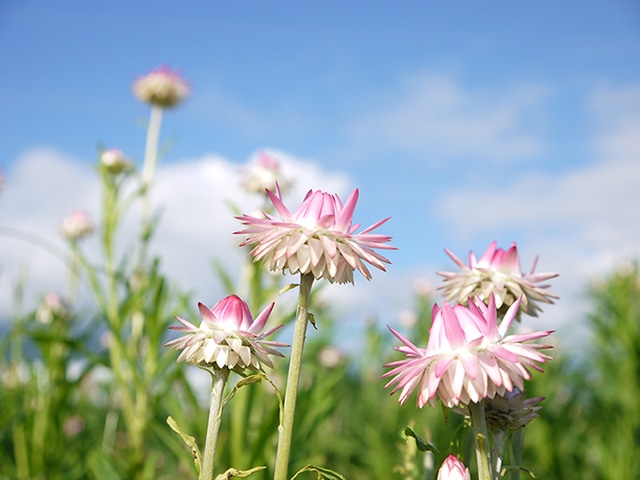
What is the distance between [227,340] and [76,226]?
269 cm

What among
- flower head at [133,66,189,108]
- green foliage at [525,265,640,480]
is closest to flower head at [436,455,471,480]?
green foliage at [525,265,640,480]

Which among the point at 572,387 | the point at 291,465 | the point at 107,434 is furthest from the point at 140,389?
the point at 572,387

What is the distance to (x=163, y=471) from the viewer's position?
9.87 feet

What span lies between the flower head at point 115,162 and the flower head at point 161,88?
55 centimetres

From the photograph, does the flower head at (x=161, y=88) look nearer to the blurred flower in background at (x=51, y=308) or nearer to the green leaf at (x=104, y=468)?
the blurred flower in background at (x=51, y=308)

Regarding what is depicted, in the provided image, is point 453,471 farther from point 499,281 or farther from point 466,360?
point 499,281

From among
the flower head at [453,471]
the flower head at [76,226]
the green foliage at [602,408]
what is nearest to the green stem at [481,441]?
the flower head at [453,471]

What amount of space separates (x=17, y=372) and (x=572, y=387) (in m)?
2.87

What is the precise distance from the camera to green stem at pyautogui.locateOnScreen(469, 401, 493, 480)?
0.50m

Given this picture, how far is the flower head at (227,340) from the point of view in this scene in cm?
55

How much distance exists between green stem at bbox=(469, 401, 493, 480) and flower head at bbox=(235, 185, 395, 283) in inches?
6.0

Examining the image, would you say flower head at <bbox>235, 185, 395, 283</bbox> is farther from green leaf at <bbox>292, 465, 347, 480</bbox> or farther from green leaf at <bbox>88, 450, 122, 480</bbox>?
green leaf at <bbox>88, 450, 122, 480</bbox>

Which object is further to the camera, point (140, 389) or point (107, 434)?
point (107, 434)

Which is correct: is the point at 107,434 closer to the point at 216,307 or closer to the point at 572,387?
the point at 216,307
